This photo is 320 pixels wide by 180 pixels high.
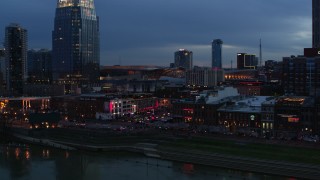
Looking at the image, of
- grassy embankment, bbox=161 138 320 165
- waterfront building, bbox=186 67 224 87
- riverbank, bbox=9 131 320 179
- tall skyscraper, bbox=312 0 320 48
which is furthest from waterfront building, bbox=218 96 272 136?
waterfront building, bbox=186 67 224 87

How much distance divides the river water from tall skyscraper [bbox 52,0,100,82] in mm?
82880

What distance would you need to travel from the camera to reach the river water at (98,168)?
2912cm

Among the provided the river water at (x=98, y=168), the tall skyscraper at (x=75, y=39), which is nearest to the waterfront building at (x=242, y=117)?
the river water at (x=98, y=168)

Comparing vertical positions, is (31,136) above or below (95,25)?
below

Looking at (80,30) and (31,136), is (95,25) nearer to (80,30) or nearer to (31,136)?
(80,30)

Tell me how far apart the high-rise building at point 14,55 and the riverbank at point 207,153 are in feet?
276

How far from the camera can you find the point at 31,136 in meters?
44.8

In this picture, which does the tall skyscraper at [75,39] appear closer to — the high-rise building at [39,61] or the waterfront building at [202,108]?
the high-rise building at [39,61]

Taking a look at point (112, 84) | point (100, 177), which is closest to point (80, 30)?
point (112, 84)

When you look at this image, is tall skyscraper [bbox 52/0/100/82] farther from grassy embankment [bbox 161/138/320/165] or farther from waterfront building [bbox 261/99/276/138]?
grassy embankment [bbox 161/138/320/165]

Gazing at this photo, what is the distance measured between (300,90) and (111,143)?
38.1 metres

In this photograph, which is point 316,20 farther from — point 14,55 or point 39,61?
point 39,61

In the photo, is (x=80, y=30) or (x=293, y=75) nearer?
(x=293, y=75)

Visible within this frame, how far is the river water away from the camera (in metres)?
29.1
